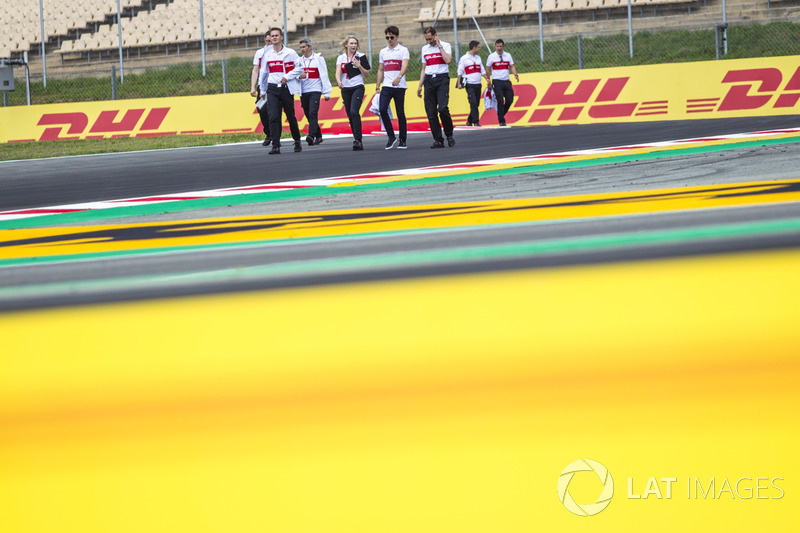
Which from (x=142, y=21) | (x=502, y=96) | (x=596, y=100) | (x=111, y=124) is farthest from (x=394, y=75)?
(x=142, y=21)

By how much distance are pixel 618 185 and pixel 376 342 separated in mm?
4215

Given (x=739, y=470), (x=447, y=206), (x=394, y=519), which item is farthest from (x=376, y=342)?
(x=447, y=206)

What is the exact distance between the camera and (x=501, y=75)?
17.1 m

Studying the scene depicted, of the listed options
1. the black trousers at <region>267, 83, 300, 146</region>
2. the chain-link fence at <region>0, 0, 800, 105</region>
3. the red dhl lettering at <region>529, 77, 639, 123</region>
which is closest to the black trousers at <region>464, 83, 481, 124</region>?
the red dhl lettering at <region>529, 77, 639, 123</region>

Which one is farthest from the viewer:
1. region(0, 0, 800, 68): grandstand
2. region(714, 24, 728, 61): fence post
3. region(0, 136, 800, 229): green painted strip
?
region(0, 0, 800, 68): grandstand

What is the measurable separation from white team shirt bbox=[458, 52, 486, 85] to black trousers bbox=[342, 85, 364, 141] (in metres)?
5.13

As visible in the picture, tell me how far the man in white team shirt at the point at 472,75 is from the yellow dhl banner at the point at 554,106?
4.00 feet

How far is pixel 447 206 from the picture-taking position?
15.4 feet

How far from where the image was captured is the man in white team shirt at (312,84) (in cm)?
1317

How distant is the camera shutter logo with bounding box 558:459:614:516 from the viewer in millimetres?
1191

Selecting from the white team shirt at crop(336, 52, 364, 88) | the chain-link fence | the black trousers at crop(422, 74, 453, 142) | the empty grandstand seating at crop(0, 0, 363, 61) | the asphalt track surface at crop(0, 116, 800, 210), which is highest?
the empty grandstand seating at crop(0, 0, 363, 61)

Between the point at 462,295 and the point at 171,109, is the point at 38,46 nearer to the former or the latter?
the point at 171,109

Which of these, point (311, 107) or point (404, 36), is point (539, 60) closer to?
point (404, 36)

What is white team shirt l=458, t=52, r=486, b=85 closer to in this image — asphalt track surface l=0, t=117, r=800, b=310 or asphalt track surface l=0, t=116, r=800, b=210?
asphalt track surface l=0, t=117, r=800, b=310
